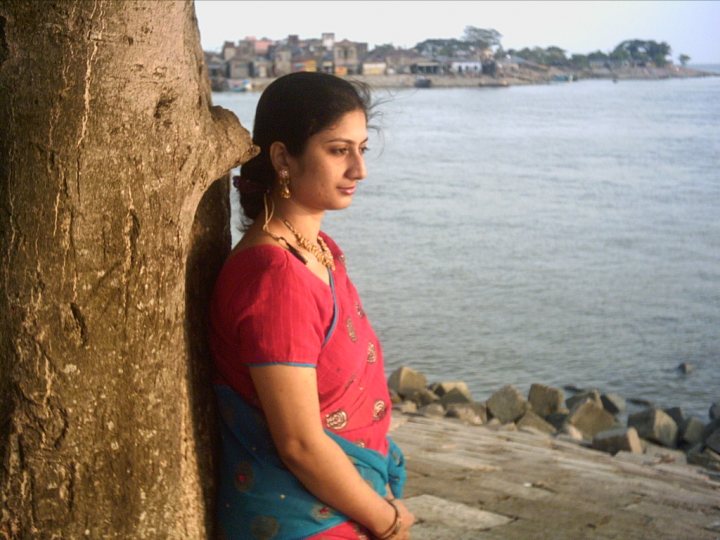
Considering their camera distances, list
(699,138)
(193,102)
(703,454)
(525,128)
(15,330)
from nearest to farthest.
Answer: (15,330), (193,102), (703,454), (699,138), (525,128)

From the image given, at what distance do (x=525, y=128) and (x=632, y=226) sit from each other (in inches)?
936

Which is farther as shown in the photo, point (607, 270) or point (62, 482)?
point (607, 270)

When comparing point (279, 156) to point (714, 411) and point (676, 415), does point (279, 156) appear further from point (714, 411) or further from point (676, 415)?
point (714, 411)

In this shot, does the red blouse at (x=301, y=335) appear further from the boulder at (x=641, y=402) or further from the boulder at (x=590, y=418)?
the boulder at (x=641, y=402)

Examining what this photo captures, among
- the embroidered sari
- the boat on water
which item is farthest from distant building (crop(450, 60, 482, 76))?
the embroidered sari

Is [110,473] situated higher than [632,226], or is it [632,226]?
[110,473]

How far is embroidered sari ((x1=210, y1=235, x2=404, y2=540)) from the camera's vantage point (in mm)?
2127

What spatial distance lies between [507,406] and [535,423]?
0.34 m

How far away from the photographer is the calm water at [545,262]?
1131 cm

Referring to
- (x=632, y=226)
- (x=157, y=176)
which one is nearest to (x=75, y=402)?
(x=157, y=176)

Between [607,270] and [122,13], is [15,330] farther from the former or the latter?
[607,270]

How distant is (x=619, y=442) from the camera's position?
22.3 ft

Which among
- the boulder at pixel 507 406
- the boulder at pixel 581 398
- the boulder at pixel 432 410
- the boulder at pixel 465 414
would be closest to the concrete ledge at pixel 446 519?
the boulder at pixel 465 414

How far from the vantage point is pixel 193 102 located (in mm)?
2203
